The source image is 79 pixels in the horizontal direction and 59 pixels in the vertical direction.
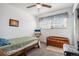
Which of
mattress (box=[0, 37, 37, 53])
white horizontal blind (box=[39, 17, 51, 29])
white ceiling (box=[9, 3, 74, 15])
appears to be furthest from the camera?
white horizontal blind (box=[39, 17, 51, 29])

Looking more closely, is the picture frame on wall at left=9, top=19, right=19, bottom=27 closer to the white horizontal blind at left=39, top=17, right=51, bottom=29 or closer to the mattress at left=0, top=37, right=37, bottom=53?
the mattress at left=0, top=37, right=37, bottom=53

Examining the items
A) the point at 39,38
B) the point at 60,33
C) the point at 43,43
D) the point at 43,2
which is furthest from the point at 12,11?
the point at 60,33

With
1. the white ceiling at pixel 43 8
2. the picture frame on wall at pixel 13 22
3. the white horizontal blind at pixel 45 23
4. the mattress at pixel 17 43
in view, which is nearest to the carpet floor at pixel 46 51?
the mattress at pixel 17 43

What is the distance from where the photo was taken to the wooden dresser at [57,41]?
1394 millimetres

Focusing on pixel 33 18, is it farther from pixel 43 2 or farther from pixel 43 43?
pixel 43 43

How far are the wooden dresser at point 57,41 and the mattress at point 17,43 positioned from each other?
0.33 metres

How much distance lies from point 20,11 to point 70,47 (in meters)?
1.12

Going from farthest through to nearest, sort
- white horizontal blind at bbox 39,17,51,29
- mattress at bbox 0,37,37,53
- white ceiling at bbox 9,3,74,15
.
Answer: white horizontal blind at bbox 39,17,51,29 < white ceiling at bbox 9,3,74,15 < mattress at bbox 0,37,37,53

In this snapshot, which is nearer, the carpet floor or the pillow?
the pillow

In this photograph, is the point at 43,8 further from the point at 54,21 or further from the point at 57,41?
the point at 57,41

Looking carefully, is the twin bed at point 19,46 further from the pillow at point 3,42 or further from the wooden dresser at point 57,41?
the wooden dresser at point 57,41

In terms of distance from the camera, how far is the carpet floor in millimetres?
1368

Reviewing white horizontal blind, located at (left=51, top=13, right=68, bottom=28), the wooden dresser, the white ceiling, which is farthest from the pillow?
white horizontal blind, located at (left=51, top=13, right=68, bottom=28)

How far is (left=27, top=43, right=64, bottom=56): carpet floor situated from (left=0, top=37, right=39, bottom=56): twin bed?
0.31 ft
